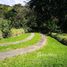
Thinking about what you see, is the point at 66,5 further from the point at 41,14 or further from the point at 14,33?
the point at 14,33

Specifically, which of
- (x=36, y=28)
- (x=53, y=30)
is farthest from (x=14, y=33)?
(x=36, y=28)

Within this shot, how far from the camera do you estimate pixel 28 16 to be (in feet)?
297

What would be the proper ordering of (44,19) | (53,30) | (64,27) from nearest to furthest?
1. (53,30)
2. (64,27)
3. (44,19)

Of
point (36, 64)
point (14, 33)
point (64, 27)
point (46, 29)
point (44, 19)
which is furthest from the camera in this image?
point (44, 19)

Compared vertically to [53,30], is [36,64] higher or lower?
higher

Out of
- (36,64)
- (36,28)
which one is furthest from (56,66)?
(36,28)

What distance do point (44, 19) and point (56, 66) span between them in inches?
2979

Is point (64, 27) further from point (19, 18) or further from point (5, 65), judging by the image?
point (5, 65)

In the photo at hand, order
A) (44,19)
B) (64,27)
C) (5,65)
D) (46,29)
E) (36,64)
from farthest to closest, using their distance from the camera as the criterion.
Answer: (44,19), (64,27), (46,29), (36,64), (5,65)

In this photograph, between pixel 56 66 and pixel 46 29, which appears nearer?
pixel 56 66

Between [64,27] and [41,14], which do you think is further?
[41,14]

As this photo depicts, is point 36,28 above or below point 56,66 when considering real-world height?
below

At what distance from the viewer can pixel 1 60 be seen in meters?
20.2

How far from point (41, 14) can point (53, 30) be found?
80.3ft
